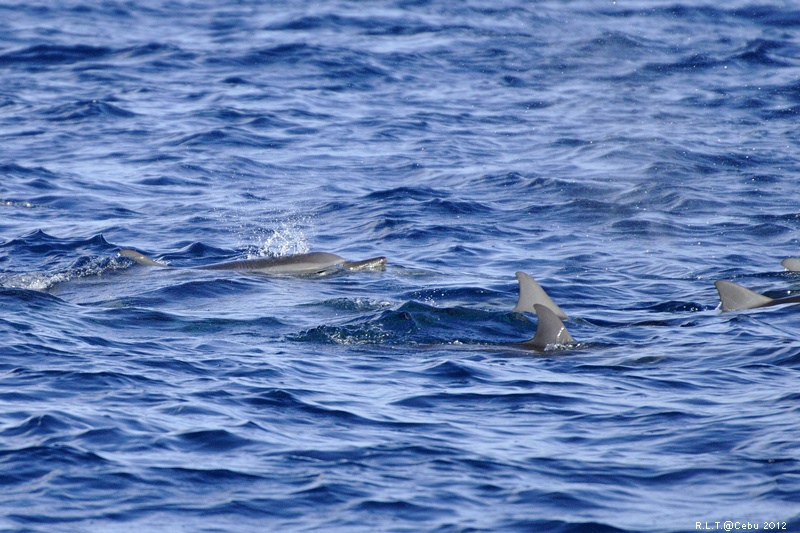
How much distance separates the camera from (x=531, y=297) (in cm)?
1233

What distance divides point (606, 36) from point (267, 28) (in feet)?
31.3

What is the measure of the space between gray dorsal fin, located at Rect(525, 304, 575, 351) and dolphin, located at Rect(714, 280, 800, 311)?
226cm

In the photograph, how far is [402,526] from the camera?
7504 mm

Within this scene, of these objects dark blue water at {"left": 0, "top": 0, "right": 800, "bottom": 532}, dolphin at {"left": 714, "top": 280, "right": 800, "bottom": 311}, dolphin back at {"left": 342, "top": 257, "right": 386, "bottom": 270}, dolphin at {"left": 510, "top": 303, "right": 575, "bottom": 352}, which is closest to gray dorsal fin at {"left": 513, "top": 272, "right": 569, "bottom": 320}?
dark blue water at {"left": 0, "top": 0, "right": 800, "bottom": 532}

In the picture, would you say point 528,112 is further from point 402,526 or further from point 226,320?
point 402,526

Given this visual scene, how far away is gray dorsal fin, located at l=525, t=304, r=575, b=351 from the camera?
1132 cm

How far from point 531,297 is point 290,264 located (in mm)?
3940

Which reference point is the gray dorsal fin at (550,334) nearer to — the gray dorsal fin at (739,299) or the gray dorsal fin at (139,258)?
the gray dorsal fin at (739,299)

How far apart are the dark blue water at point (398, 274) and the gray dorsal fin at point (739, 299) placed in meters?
0.37

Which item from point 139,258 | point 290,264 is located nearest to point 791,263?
point 290,264

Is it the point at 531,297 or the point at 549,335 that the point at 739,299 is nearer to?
the point at 531,297

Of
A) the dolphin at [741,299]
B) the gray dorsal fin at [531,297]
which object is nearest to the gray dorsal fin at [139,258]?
the gray dorsal fin at [531,297]

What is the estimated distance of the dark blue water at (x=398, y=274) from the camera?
8.14m

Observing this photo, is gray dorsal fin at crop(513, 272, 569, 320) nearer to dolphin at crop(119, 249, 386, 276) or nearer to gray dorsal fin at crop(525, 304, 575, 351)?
gray dorsal fin at crop(525, 304, 575, 351)
